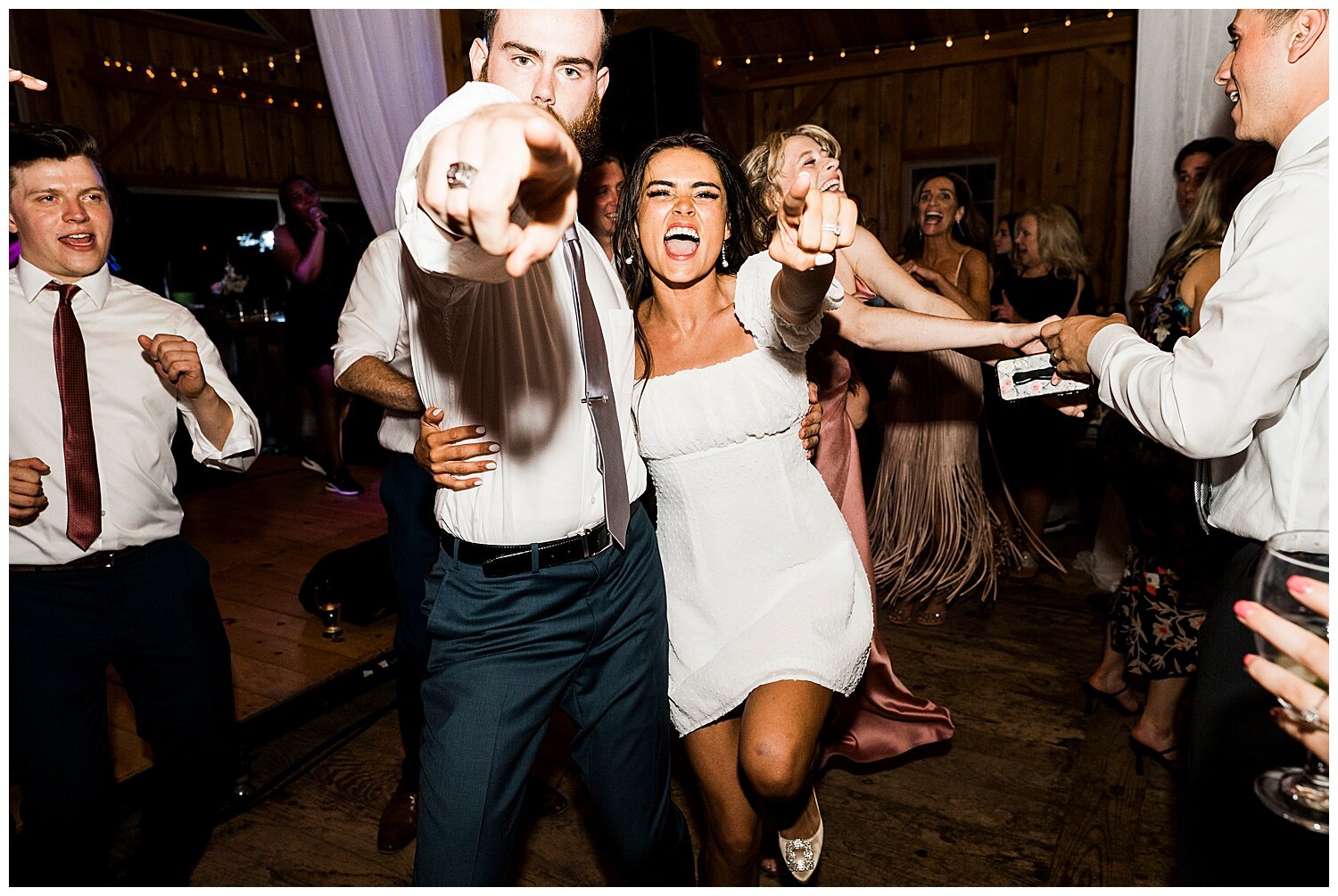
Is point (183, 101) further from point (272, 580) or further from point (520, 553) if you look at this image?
point (520, 553)

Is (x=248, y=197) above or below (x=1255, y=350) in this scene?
above

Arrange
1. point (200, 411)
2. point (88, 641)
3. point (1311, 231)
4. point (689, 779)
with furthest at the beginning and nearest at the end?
1. point (689, 779)
2. point (200, 411)
3. point (88, 641)
4. point (1311, 231)

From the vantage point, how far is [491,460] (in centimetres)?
141

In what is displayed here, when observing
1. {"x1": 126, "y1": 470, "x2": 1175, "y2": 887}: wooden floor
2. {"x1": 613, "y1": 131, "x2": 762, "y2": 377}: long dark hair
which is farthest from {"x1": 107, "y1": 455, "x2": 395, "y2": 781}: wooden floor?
{"x1": 613, "y1": 131, "x2": 762, "y2": 377}: long dark hair

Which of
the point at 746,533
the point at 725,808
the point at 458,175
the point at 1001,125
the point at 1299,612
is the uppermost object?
the point at 1001,125

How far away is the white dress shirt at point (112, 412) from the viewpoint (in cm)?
168

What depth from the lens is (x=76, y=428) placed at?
1706 mm

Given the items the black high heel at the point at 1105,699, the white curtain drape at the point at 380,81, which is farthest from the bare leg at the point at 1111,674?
the white curtain drape at the point at 380,81

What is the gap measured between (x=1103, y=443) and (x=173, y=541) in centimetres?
246

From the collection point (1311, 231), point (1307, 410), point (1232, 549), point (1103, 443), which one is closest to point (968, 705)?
point (1103, 443)

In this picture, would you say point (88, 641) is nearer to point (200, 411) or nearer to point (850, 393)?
point (200, 411)

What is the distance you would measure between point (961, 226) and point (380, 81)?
2507mm

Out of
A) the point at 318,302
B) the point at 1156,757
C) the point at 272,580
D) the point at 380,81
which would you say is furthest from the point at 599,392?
Result: the point at 318,302

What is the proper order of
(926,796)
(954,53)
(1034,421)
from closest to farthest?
(926,796)
(1034,421)
(954,53)
